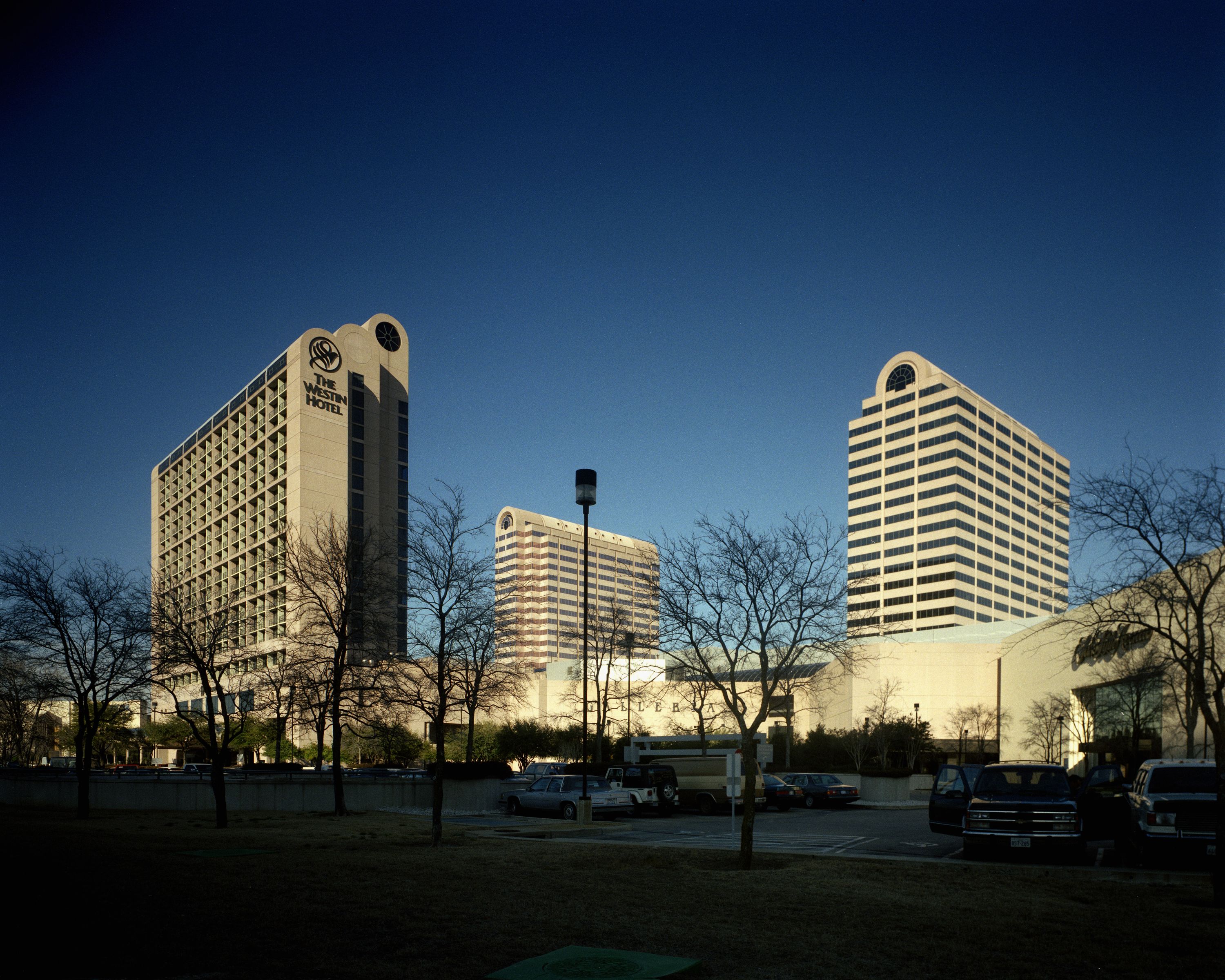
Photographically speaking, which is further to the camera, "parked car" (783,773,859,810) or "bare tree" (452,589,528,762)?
"parked car" (783,773,859,810)

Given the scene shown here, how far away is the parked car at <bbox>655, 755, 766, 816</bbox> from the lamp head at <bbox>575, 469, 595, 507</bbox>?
48.4 feet

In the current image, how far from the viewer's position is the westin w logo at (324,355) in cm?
9850

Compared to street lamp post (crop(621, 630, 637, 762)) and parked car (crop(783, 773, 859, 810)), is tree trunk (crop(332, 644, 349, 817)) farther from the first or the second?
parked car (crop(783, 773, 859, 810))

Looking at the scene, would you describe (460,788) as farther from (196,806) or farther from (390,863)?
(390,863)

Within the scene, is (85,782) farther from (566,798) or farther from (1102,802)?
(1102,802)

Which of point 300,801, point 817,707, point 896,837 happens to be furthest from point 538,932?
point 817,707

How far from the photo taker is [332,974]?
7.39 metres

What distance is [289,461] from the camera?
3856 inches

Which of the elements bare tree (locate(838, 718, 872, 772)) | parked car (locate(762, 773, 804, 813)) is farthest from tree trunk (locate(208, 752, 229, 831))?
bare tree (locate(838, 718, 872, 772))

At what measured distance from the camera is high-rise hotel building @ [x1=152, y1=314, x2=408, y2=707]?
320ft

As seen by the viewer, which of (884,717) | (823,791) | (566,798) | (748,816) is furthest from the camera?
(884,717)

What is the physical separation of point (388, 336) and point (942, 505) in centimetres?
9108

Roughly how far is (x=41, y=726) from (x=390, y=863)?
85.6 metres

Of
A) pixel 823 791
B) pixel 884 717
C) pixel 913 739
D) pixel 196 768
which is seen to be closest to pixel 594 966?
pixel 823 791
